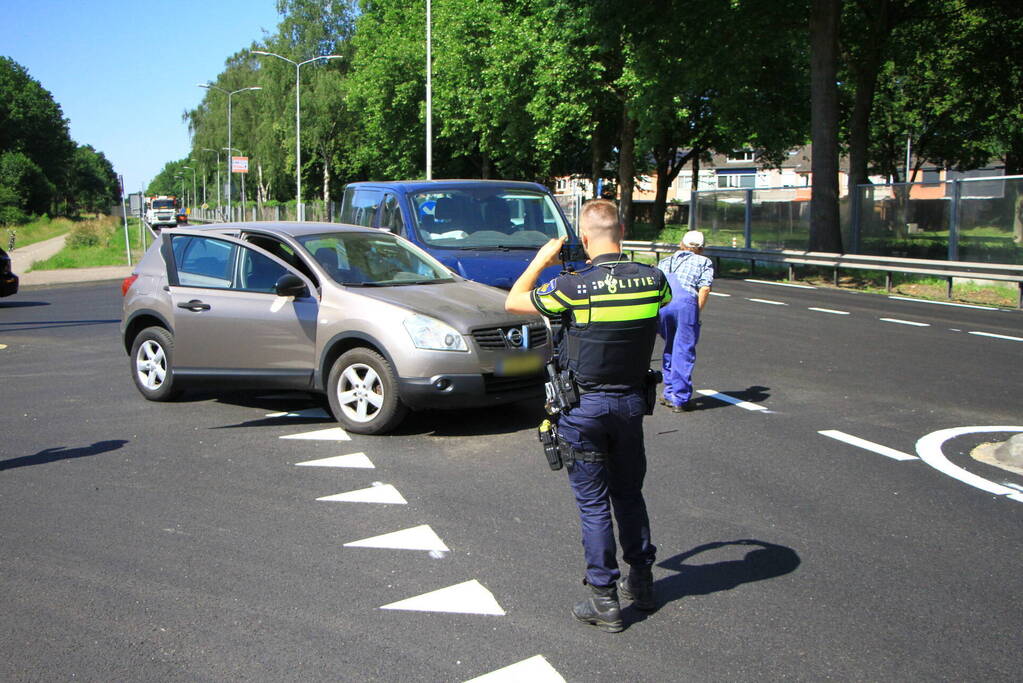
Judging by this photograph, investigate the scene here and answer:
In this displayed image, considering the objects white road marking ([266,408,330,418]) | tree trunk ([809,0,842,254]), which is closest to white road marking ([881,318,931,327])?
tree trunk ([809,0,842,254])

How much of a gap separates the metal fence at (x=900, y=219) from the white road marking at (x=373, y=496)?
1711 centimetres

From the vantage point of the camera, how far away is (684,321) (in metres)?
8.77

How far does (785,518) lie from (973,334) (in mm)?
9234

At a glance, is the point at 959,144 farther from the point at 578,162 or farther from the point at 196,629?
the point at 196,629

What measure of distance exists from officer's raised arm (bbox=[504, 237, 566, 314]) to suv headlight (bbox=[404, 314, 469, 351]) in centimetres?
308

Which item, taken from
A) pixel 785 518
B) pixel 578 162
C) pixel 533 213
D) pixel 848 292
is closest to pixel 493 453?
pixel 785 518

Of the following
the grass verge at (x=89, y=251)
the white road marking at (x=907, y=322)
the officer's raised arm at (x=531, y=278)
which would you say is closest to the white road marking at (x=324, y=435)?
the officer's raised arm at (x=531, y=278)

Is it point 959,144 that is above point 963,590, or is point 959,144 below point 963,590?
above

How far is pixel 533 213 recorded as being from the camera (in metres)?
12.0

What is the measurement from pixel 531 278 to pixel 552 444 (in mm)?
712

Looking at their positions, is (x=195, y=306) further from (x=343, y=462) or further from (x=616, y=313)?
(x=616, y=313)

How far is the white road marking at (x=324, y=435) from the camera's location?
771 centimetres

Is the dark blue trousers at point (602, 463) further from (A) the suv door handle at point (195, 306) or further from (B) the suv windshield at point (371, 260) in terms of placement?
(A) the suv door handle at point (195, 306)

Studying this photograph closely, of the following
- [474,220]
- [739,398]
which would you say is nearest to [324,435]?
[739,398]
